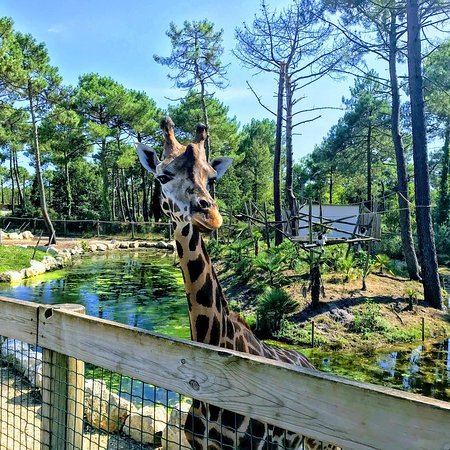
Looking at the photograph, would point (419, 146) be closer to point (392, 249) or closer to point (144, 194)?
point (392, 249)

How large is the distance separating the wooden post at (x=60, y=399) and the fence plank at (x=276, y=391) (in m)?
0.30

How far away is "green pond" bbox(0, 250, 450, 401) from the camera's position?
7555 millimetres

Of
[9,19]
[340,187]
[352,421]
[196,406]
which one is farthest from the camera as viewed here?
[340,187]

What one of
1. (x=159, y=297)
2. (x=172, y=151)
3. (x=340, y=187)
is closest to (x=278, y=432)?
(x=172, y=151)

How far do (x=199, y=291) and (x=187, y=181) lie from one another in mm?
699

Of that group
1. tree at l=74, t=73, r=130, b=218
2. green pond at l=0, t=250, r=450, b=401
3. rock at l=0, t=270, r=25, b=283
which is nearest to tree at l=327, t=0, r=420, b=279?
green pond at l=0, t=250, r=450, b=401

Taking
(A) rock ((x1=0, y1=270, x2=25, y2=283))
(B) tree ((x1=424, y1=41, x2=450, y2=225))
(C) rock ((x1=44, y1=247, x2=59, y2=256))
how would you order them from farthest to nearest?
(C) rock ((x1=44, y1=247, x2=59, y2=256))
(B) tree ((x1=424, y1=41, x2=450, y2=225))
(A) rock ((x1=0, y1=270, x2=25, y2=283))

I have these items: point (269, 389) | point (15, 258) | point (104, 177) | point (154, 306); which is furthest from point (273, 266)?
point (104, 177)

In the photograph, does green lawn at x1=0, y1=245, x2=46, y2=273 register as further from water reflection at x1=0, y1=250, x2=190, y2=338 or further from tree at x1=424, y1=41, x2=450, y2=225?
tree at x1=424, y1=41, x2=450, y2=225

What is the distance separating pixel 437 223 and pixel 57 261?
2095 cm

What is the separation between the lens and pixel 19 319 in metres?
2.45

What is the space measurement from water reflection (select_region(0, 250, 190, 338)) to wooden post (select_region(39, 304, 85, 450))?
7519mm

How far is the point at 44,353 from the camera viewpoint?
7.73ft

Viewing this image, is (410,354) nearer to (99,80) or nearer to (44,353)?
(44,353)
